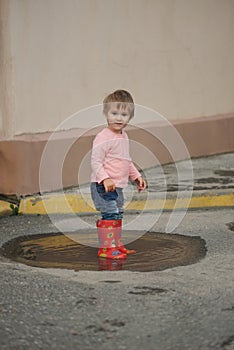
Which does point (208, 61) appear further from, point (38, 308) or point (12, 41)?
point (38, 308)

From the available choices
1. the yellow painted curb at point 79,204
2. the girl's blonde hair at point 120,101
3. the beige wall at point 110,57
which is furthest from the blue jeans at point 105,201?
the beige wall at point 110,57

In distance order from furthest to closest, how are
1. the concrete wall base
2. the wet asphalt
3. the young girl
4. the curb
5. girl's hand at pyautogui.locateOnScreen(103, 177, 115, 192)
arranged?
the concrete wall base
the curb
the young girl
girl's hand at pyautogui.locateOnScreen(103, 177, 115, 192)
the wet asphalt

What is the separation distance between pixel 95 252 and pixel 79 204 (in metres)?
1.57

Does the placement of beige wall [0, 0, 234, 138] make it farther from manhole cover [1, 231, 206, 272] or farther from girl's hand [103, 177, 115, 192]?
girl's hand [103, 177, 115, 192]

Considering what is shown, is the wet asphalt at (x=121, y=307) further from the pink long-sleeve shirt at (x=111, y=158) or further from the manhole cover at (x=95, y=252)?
the pink long-sleeve shirt at (x=111, y=158)

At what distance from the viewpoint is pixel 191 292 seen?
15.0ft

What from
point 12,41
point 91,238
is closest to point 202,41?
point 12,41

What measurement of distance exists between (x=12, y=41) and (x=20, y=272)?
2750mm

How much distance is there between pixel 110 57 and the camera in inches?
333

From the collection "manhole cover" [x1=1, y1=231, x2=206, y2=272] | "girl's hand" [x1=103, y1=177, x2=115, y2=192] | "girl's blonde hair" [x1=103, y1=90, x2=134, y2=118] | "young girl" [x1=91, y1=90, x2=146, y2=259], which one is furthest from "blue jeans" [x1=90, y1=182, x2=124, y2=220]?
"girl's blonde hair" [x1=103, y1=90, x2=134, y2=118]

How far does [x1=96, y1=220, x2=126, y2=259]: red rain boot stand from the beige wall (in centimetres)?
193

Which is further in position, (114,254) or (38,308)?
(114,254)

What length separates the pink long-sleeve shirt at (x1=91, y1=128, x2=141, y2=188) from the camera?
18.3 ft

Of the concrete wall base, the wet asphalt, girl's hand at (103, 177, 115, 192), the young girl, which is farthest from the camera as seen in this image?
the concrete wall base
